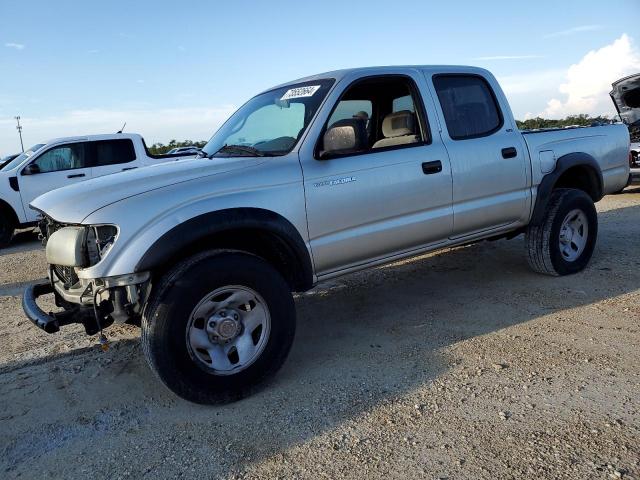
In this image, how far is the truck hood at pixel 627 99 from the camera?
1032cm

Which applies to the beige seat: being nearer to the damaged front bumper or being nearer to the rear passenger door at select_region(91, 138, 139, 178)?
the damaged front bumper

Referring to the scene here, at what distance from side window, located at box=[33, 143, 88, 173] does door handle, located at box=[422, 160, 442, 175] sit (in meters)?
7.89

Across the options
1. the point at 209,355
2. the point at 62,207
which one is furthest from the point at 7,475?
the point at 62,207

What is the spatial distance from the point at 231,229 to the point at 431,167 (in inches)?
65.2

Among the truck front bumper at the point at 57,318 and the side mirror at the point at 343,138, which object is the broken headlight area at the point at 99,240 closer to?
the truck front bumper at the point at 57,318

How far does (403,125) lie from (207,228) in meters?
2.00

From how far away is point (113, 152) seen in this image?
10.1 meters

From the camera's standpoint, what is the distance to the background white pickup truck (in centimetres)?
927

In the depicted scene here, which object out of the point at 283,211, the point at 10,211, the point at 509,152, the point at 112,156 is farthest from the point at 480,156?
the point at 10,211

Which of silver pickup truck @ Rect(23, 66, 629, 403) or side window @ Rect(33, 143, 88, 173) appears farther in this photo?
side window @ Rect(33, 143, 88, 173)

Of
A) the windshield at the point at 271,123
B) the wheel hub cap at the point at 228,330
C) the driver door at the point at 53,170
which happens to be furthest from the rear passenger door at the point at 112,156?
the wheel hub cap at the point at 228,330

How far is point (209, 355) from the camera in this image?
3086 millimetres

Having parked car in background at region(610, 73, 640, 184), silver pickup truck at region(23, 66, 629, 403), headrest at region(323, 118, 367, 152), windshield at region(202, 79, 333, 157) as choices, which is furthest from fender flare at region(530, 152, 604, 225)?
parked car in background at region(610, 73, 640, 184)

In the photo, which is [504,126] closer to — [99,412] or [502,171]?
[502,171]
